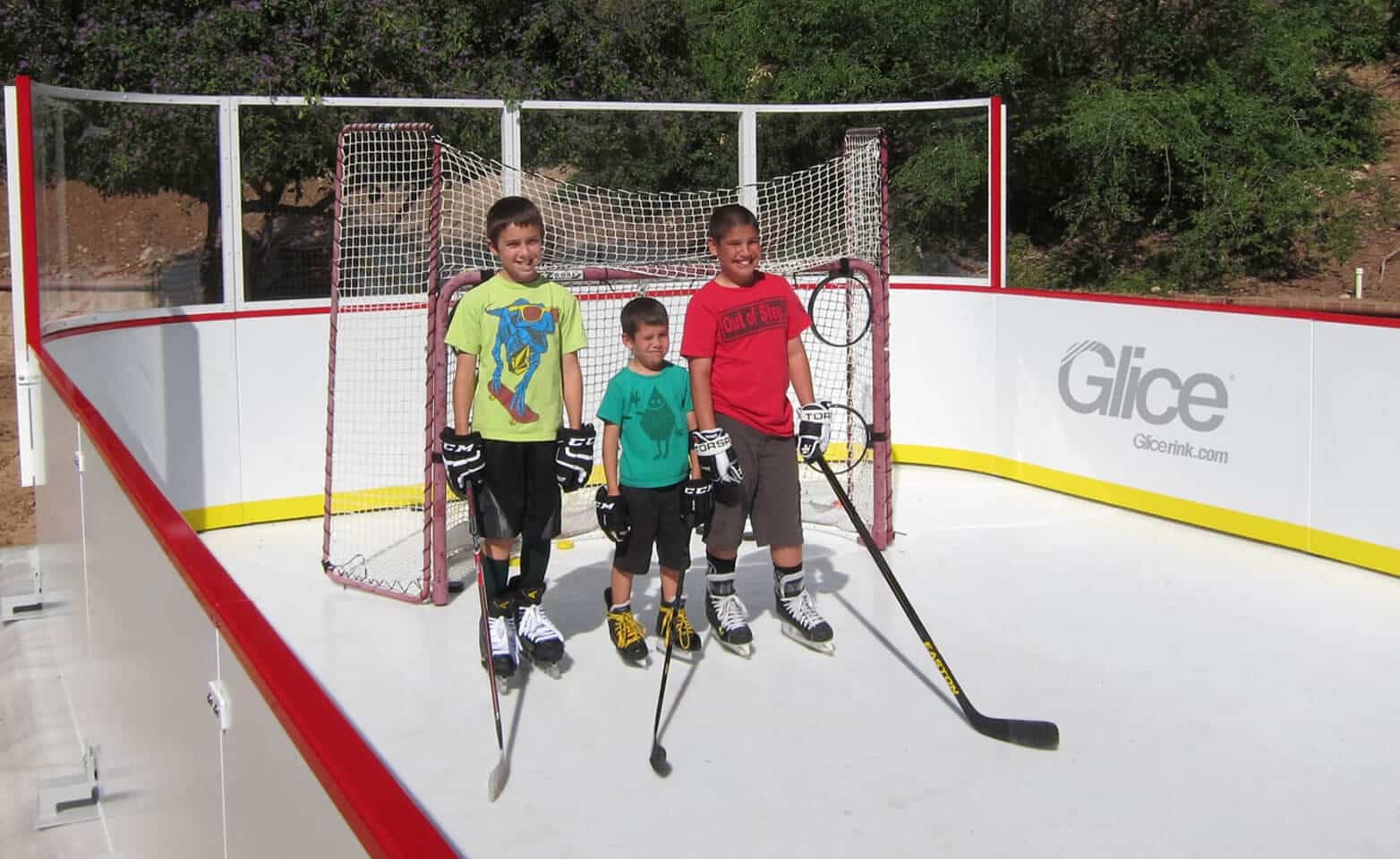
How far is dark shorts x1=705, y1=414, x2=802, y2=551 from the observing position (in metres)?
6.00

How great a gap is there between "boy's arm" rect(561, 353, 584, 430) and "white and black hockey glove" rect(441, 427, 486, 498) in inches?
15.0

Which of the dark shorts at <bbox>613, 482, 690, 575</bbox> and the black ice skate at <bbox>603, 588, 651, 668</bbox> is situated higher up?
the dark shorts at <bbox>613, 482, 690, 575</bbox>

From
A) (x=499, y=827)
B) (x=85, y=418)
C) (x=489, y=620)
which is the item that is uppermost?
(x=85, y=418)

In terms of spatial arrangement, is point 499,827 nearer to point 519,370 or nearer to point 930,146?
point 519,370

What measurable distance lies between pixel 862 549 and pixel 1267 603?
2131 millimetres

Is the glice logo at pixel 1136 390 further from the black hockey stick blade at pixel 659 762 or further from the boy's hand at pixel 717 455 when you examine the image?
the black hockey stick blade at pixel 659 762

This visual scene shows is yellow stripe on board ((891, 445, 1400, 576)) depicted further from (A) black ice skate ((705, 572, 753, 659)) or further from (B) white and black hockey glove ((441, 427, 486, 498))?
(B) white and black hockey glove ((441, 427, 486, 498))

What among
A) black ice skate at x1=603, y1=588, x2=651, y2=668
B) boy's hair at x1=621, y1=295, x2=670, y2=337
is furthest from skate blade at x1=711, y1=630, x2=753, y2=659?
boy's hair at x1=621, y1=295, x2=670, y2=337

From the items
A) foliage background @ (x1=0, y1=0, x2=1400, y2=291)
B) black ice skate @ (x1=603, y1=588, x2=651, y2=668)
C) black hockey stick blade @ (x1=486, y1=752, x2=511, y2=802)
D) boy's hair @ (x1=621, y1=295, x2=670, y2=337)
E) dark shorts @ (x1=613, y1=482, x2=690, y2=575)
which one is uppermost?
foliage background @ (x1=0, y1=0, x2=1400, y2=291)

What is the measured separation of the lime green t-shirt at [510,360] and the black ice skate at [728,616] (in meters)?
1.03

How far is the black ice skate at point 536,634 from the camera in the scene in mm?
5923

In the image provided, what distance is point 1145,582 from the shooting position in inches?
291

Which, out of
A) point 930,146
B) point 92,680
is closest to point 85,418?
point 92,680

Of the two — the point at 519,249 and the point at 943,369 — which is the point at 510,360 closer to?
the point at 519,249
